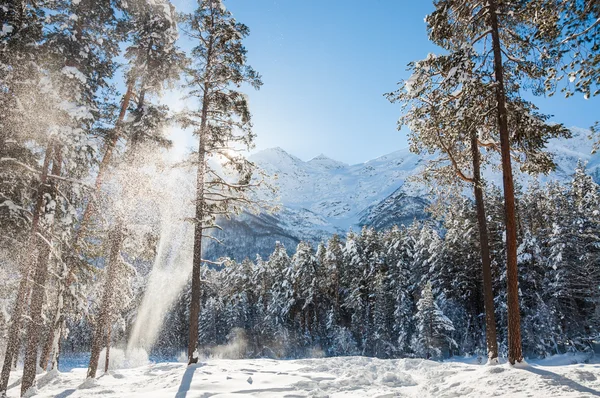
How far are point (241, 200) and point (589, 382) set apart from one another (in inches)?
441

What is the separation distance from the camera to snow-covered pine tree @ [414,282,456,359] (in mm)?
33094

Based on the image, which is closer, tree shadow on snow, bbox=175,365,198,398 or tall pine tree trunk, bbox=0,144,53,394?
tree shadow on snow, bbox=175,365,198,398

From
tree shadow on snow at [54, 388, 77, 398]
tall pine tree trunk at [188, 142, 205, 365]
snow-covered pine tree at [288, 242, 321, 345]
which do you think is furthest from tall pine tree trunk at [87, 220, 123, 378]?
snow-covered pine tree at [288, 242, 321, 345]

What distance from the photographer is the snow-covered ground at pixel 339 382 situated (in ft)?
22.7

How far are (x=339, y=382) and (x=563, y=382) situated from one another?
4.94 meters

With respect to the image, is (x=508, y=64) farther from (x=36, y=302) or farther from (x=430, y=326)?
(x=430, y=326)

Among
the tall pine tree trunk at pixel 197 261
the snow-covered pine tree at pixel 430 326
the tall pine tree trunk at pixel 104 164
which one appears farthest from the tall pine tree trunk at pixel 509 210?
the snow-covered pine tree at pixel 430 326

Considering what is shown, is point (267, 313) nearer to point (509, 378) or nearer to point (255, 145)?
point (255, 145)

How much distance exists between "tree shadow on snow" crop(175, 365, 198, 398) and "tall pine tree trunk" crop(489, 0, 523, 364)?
7.73 meters

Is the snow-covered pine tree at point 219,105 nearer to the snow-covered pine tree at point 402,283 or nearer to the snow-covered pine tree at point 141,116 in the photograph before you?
the snow-covered pine tree at point 141,116

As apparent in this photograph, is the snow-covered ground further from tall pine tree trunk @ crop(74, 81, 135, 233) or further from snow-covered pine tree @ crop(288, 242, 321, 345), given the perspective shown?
snow-covered pine tree @ crop(288, 242, 321, 345)

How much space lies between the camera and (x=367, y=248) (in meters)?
44.4

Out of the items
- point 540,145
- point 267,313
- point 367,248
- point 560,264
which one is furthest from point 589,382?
point 267,313

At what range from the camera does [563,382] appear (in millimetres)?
6637
